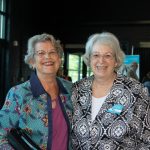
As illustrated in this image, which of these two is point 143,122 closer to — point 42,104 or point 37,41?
point 42,104

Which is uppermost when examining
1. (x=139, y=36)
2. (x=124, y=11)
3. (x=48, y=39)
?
(x=124, y=11)

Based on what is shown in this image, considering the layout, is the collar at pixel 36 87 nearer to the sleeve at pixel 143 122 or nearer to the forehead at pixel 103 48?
the forehead at pixel 103 48

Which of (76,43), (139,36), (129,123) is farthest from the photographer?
(76,43)

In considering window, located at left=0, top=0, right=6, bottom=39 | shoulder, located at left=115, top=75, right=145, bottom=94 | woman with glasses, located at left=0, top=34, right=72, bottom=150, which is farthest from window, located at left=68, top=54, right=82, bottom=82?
shoulder, located at left=115, top=75, right=145, bottom=94

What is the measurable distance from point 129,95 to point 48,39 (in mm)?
670

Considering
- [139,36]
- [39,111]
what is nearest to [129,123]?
[39,111]

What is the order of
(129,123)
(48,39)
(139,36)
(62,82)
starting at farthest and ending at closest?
(139,36) < (62,82) < (48,39) < (129,123)

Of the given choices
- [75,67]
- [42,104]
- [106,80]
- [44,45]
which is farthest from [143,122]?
[75,67]

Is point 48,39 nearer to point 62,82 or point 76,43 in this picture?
point 62,82

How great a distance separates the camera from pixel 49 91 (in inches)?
93.4

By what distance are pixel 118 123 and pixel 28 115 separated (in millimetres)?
574

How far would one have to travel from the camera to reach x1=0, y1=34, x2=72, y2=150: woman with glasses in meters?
2.14

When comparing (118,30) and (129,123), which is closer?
(129,123)

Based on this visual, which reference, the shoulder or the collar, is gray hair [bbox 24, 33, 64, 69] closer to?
the collar
